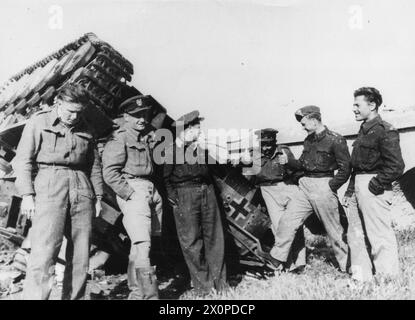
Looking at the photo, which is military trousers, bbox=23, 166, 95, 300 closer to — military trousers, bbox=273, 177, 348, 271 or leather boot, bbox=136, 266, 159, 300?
leather boot, bbox=136, 266, 159, 300

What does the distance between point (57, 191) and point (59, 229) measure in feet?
1.18

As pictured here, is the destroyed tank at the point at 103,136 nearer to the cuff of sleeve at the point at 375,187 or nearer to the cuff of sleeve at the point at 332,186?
the cuff of sleeve at the point at 332,186

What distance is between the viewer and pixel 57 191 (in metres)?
3.95

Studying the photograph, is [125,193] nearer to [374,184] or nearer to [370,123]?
[374,184]

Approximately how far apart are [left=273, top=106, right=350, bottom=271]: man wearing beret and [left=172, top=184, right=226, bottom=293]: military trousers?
3.38 feet

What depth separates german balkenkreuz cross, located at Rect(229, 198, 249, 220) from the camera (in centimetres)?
568

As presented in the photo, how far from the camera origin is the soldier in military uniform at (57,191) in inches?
151

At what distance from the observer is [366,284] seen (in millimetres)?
4414

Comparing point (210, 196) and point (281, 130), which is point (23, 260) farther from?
point (281, 130)

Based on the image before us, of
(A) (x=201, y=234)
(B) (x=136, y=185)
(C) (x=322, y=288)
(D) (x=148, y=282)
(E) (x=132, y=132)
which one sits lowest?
(C) (x=322, y=288)

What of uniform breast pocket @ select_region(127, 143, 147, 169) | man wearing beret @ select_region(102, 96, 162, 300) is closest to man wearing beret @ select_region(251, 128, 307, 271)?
man wearing beret @ select_region(102, 96, 162, 300)

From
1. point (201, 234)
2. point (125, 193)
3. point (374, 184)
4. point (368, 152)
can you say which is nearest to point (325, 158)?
point (368, 152)

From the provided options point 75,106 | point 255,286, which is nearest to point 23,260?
point 75,106
